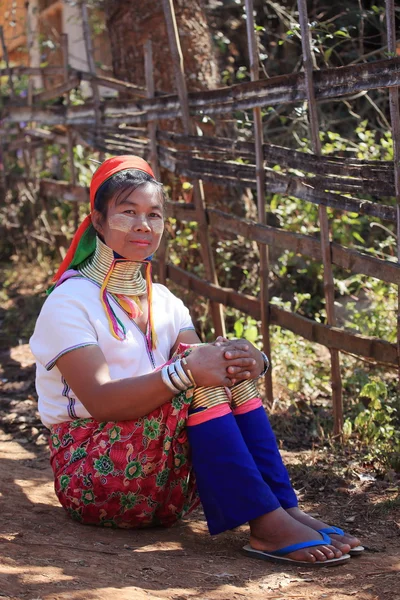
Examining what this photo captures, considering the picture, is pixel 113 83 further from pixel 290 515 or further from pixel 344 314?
pixel 290 515

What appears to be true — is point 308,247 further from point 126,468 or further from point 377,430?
point 126,468

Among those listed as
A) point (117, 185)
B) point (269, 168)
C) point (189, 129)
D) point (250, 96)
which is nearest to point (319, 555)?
point (117, 185)

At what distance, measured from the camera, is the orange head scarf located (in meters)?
3.12

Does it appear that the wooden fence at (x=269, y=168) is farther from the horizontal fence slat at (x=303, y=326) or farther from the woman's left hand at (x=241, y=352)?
the woman's left hand at (x=241, y=352)

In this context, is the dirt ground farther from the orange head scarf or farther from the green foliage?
the orange head scarf

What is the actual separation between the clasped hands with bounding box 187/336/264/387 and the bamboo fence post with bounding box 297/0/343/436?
1.31m

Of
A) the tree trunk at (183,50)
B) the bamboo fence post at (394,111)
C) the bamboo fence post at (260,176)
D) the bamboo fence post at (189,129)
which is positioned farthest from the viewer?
the tree trunk at (183,50)

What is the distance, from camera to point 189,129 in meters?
4.89

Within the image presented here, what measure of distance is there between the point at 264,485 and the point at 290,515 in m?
0.20

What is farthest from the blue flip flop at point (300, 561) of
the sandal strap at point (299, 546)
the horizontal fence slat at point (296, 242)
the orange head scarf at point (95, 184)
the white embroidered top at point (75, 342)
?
the horizontal fence slat at point (296, 242)

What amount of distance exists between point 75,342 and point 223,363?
516 mm

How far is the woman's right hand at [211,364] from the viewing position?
2723 mm

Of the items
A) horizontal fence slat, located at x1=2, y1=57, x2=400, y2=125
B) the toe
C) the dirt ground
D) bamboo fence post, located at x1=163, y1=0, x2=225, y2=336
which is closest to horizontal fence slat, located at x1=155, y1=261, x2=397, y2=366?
bamboo fence post, located at x1=163, y1=0, x2=225, y2=336

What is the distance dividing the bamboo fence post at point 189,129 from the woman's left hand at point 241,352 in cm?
219
